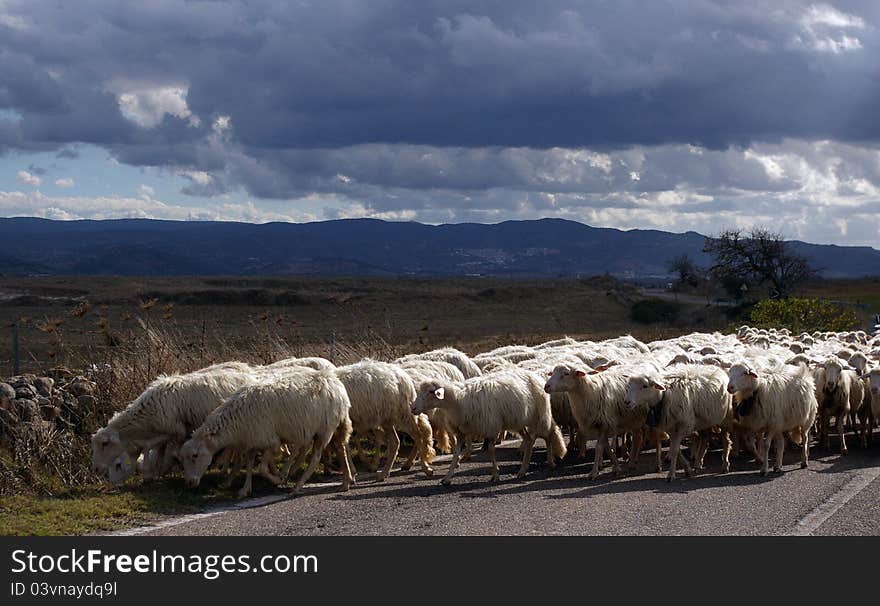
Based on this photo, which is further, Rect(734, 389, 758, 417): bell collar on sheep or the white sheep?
the white sheep

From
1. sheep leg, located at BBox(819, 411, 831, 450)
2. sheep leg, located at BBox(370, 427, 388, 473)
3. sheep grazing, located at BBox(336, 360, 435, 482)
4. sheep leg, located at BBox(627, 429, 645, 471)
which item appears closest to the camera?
sheep grazing, located at BBox(336, 360, 435, 482)

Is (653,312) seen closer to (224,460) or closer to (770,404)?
(770,404)

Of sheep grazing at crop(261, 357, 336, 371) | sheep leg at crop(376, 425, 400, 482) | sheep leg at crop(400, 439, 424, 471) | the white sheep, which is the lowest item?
sheep leg at crop(400, 439, 424, 471)

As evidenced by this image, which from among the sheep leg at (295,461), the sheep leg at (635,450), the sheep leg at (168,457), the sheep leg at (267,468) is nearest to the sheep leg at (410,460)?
the sheep leg at (295,461)

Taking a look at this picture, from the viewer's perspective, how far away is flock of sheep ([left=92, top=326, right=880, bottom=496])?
13250 mm

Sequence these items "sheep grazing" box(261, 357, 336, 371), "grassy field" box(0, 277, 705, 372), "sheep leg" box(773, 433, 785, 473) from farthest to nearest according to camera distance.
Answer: "grassy field" box(0, 277, 705, 372) → "sheep grazing" box(261, 357, 336, 371) → "sheep leg" box(773, 433, 785, 473)

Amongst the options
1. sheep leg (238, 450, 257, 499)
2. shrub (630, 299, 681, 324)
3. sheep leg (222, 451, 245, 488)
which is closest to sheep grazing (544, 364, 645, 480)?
sheep leg (238, 450, 257, 499)

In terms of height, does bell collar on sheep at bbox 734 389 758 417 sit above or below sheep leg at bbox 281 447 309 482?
above

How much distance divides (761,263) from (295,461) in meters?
49.5

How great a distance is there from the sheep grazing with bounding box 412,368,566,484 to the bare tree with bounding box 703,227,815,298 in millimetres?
44593

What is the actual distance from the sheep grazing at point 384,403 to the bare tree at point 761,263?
45.3m

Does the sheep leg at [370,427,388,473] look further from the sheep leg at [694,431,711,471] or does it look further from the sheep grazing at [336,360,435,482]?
the sheep leg at [694,431,711,471]
